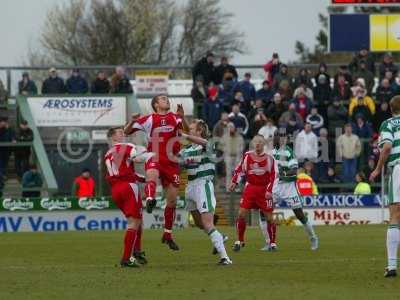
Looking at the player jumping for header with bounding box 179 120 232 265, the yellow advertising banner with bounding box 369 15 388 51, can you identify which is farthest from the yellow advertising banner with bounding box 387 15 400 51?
the player jumping for header with bounding box 179 120 232 265

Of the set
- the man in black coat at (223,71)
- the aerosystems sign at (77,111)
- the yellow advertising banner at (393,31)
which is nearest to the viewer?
the man in black coat at (223,71)

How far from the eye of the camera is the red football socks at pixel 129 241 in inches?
683

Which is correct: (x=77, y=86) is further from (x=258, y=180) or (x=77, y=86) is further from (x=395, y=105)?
(x=395, y=105)

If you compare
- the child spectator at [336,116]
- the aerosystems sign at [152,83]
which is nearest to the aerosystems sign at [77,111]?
the aerosystems sign at [152,83]

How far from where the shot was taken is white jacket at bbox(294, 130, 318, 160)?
35.0 m

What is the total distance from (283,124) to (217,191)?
289 centimetres

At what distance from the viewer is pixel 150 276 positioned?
1617 cm

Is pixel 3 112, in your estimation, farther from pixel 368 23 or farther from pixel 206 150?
pixel 206 150

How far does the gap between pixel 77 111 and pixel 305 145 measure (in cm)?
840

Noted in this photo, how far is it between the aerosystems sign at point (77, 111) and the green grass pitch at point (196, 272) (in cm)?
1429

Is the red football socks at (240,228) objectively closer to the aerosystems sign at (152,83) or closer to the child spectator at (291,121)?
the child spectator at (291,121)

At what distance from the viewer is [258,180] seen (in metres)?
22.6

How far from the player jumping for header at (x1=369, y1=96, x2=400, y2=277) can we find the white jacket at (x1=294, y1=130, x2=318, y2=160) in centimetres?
1899

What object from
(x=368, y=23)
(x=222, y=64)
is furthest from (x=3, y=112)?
(x=368, y=23)
